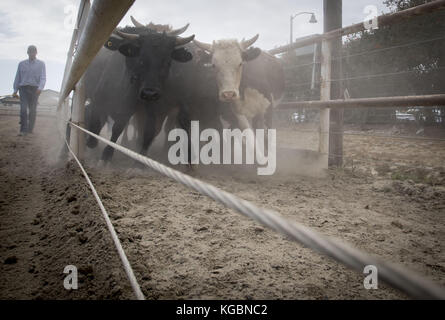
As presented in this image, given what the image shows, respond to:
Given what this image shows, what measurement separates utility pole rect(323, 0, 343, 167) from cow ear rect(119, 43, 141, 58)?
8.39ft

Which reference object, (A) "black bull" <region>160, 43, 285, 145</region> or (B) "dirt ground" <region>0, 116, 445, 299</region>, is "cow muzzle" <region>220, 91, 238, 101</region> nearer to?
(A) "black bull" <region>160, 43, 285, 145</region>

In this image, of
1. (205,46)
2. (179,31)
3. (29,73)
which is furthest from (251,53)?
(29,73)

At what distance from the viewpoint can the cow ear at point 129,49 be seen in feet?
11.4

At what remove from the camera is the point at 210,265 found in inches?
55.5

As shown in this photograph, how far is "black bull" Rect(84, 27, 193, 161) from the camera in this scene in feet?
11.4

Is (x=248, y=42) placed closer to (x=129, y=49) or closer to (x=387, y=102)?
(x=129, y=49)

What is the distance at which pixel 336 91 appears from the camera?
4023mm

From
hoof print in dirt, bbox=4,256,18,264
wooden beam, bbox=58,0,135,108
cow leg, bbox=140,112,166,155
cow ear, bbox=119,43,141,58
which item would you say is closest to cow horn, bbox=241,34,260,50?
cow ear, bbox=119,43,141,58

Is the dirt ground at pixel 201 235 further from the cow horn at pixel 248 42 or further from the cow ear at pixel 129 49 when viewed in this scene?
the cow horn at pixel 248 42

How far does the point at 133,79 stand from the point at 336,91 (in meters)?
2.62

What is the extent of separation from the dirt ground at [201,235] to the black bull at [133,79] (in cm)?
85
